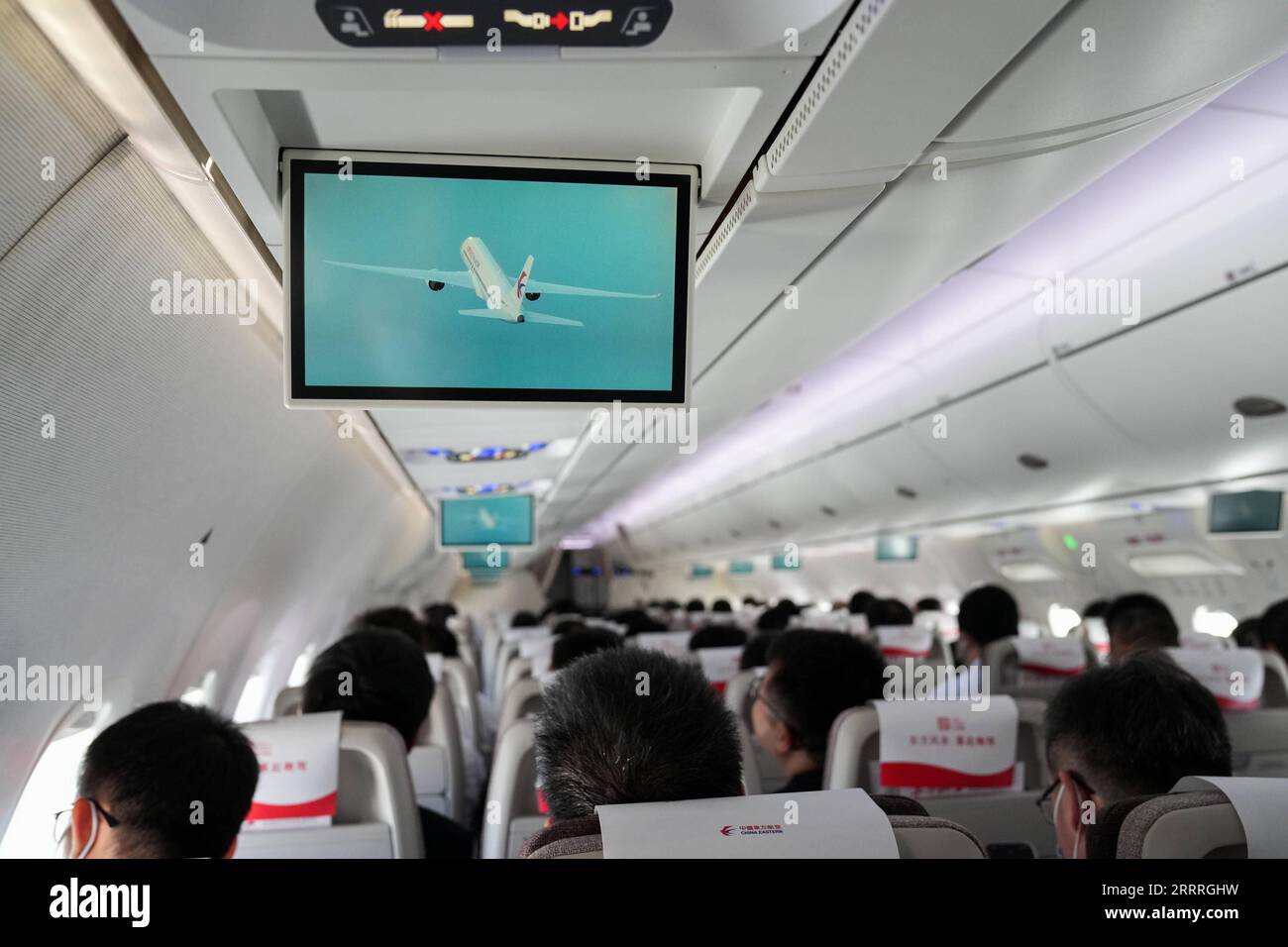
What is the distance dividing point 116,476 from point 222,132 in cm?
157

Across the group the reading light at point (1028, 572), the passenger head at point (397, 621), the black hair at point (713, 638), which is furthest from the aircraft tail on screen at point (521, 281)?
the reading light at point (1028, 572)

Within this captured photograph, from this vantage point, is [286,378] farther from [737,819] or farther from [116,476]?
[737,819]

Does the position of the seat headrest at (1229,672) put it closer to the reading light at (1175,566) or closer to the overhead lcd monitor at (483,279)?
the overhead lcd monitor at (483,279)

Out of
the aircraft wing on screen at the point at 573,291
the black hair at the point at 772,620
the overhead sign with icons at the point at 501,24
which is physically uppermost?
the overhead sign with icons at the point at 501,24

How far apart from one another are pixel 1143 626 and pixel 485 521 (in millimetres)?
6720

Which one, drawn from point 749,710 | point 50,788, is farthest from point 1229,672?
point 50,788

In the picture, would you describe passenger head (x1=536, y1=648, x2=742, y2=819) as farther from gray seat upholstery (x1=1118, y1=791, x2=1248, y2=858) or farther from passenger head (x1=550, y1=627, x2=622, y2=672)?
passenger head (x1=550, y1=627, x2=622, y2=672)

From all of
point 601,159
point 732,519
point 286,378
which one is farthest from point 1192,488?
point 732,519

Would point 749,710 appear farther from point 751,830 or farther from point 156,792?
point 751,830

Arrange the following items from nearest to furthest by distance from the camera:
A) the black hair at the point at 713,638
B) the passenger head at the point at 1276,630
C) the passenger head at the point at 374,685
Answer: the passenger head at the point at 374,685 < the passenger head at the point at 1276,630 < the black hair at the point at 713,638

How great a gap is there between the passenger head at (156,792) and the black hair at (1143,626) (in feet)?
16.5

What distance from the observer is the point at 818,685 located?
351cm

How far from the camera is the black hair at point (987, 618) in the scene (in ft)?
23.4
